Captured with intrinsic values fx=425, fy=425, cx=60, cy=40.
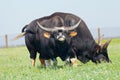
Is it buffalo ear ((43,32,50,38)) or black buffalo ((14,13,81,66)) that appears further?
buffalo ear ((43,32,50,38))

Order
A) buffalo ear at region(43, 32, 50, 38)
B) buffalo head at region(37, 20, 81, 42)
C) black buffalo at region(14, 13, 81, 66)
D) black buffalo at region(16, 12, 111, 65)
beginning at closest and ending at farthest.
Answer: buffalo head at region(37, 20, 81, 42)
black buffalo at region(14, 13, 81, 66)
black buffalo at region(16, 12, 111, 65)
buffalo ear at region(43, 32, 50, 38)

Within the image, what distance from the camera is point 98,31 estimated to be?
1896 inches

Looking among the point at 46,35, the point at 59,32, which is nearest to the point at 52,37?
the point at 46,35

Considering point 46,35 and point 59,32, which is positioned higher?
point 59,32

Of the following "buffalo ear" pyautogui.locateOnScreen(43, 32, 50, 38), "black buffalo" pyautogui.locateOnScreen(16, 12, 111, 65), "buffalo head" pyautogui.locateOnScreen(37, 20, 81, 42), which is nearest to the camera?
"buffalo head" pyautogui.locateOnScreen(37, 20, 81, 42)

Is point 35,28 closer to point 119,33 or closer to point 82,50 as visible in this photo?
point 82,50

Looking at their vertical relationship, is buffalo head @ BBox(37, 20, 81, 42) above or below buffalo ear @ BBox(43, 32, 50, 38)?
above

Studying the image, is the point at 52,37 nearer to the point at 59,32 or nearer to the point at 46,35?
the point at 46,35

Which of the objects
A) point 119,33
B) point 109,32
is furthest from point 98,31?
point 119,33

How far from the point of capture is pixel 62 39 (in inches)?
535

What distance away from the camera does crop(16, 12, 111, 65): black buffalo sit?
555 inches

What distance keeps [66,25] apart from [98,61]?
199 cm

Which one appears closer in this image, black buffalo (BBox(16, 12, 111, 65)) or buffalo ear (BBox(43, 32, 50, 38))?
black buffalo (BBox(16, 12, 111, 65))

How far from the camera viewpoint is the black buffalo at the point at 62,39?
555 inches
